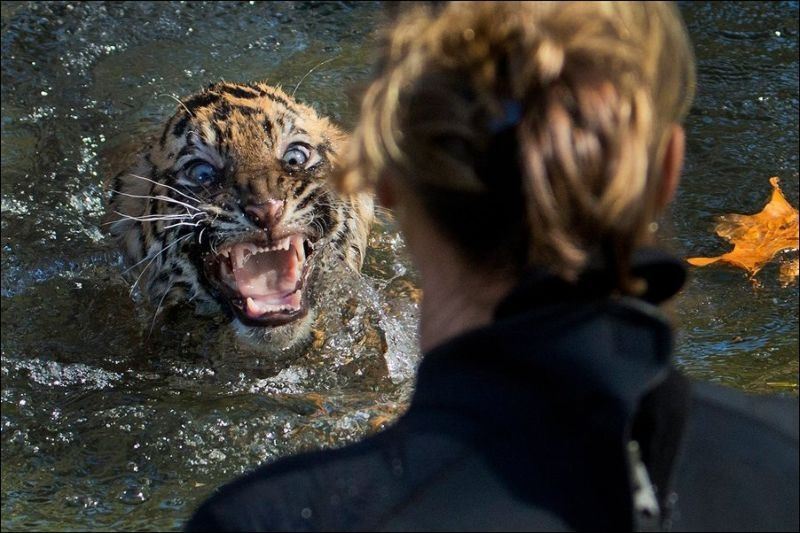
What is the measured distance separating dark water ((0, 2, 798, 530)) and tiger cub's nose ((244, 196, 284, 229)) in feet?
1.92

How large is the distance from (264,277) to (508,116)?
8.96ft

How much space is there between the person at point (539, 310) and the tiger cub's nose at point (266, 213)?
2330 millimetres

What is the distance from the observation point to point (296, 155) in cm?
389

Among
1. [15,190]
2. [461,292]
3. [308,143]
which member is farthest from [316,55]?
[461,292]

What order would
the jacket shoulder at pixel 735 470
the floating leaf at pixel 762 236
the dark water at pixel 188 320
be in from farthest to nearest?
the floating leaf at pixel 762 236 → the dark water at pixel 188 320 → the jacket shoulder at pixel 735 470

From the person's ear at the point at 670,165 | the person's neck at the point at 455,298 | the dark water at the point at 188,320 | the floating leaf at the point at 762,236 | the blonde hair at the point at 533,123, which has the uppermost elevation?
the blonde hair at the point at 533,123

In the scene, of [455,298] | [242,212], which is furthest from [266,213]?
[455,298]

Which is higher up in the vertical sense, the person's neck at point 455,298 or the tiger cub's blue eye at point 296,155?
the person's neck at point 455,298

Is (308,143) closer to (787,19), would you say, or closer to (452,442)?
(452,442)

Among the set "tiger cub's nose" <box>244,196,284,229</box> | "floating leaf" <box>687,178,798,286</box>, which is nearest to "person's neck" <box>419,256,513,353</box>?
"tiger cub's nose" <box>244,196,284,229</box>

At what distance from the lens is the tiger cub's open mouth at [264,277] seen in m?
3.62

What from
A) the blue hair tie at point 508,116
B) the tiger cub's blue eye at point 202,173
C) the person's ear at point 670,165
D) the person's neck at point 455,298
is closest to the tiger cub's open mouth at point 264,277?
the tiger cub's blue eye at point 202,173

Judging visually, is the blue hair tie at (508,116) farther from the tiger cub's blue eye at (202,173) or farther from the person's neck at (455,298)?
the tiger cub's blue eye at (202,173)

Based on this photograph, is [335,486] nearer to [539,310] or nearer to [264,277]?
[539,310]
